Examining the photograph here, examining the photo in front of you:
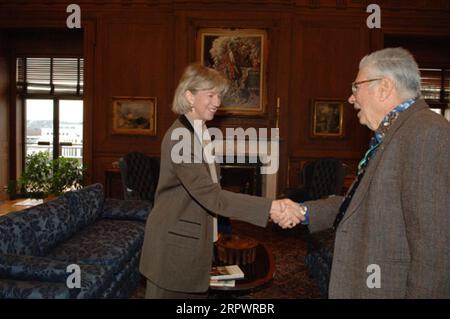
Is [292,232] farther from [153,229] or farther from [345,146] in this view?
[153,229]

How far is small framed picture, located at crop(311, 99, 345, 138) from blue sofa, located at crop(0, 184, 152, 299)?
403 cm

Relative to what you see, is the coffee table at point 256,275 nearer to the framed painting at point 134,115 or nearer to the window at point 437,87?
the framed painting at point 134,115

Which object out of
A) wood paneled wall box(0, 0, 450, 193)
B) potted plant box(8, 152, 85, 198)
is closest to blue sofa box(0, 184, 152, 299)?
potted plant box(8, 152, 85, 198)

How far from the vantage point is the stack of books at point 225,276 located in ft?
9.07

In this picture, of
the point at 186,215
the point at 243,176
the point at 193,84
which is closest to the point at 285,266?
the point at 243,176

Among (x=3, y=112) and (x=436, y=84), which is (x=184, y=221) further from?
(x=436, y=84)

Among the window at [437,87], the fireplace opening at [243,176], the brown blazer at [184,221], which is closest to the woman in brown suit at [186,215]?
the brown blazer at [184,221]

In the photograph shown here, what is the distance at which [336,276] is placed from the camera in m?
1.61

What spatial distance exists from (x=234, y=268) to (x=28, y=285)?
1.41 metres

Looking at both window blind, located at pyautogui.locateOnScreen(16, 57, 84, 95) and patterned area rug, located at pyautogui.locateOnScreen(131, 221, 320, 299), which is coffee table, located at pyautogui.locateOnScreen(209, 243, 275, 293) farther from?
window blind, located at pyautogui.locateOnScreen(16, 57, 84, 95)

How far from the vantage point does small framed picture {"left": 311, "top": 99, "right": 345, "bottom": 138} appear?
756cm

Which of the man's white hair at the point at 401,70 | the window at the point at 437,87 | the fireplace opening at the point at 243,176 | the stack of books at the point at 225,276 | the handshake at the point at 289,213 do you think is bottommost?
the stack of books at the point at 225,276

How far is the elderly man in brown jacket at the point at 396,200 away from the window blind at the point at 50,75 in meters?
8.19
